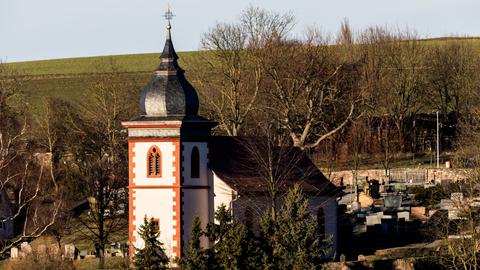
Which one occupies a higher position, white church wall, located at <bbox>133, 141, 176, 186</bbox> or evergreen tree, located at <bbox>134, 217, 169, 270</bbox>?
white church wall, located at <bbox>133, 141, 176, 186</bbox>

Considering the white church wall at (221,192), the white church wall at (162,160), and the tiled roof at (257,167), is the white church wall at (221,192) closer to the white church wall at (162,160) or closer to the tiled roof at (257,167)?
the tiled roof at (257,167)

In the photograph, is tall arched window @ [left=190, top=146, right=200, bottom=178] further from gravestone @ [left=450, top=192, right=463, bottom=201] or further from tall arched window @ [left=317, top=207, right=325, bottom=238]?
gravestone @ [left=450, top=192, right=463, bottom=201]

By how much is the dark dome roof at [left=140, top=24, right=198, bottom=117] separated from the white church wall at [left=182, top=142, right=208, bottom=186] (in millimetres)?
1363

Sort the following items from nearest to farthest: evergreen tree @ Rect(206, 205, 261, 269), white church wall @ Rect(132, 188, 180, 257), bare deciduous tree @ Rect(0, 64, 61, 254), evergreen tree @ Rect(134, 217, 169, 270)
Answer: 1. evergreen tree @ Rect(206, 205, 261, 269)
2. evergreen tree @ Rect(134, 217, 169, 270)
3. white church wall @ Rect(132, 188, 180, 257)
4. bare deciduous tree @ Rect(0, 64, 61, 254)

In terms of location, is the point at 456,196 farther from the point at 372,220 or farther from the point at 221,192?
the point at 221,192

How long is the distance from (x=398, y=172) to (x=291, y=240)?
37337 mm

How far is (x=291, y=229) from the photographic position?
61625 mm

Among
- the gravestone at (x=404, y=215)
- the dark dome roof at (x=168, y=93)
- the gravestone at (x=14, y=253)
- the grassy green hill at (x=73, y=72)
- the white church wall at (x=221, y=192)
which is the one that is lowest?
the gravestone at (x=14, y=253)

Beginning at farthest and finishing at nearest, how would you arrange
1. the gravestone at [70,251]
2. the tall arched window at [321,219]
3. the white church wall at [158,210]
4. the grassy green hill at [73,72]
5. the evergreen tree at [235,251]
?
the grassy green hill at [73,72] → the tall arched window at [321,219] → the gravestone at [70,251] → the white church wall at [158,210] → the evergreen tree at [235,251]

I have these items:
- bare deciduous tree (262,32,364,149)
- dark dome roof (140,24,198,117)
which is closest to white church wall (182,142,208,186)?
dark dome roof (140,24,198,117)

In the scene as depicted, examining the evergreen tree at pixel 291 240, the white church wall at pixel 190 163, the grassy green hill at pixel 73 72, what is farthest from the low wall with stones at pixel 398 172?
the evergreen tree at pixel 291 240

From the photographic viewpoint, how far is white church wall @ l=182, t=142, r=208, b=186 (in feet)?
227

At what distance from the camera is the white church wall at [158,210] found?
6800cm

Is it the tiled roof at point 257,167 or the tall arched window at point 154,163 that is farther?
the tiled roof at point 257,167
